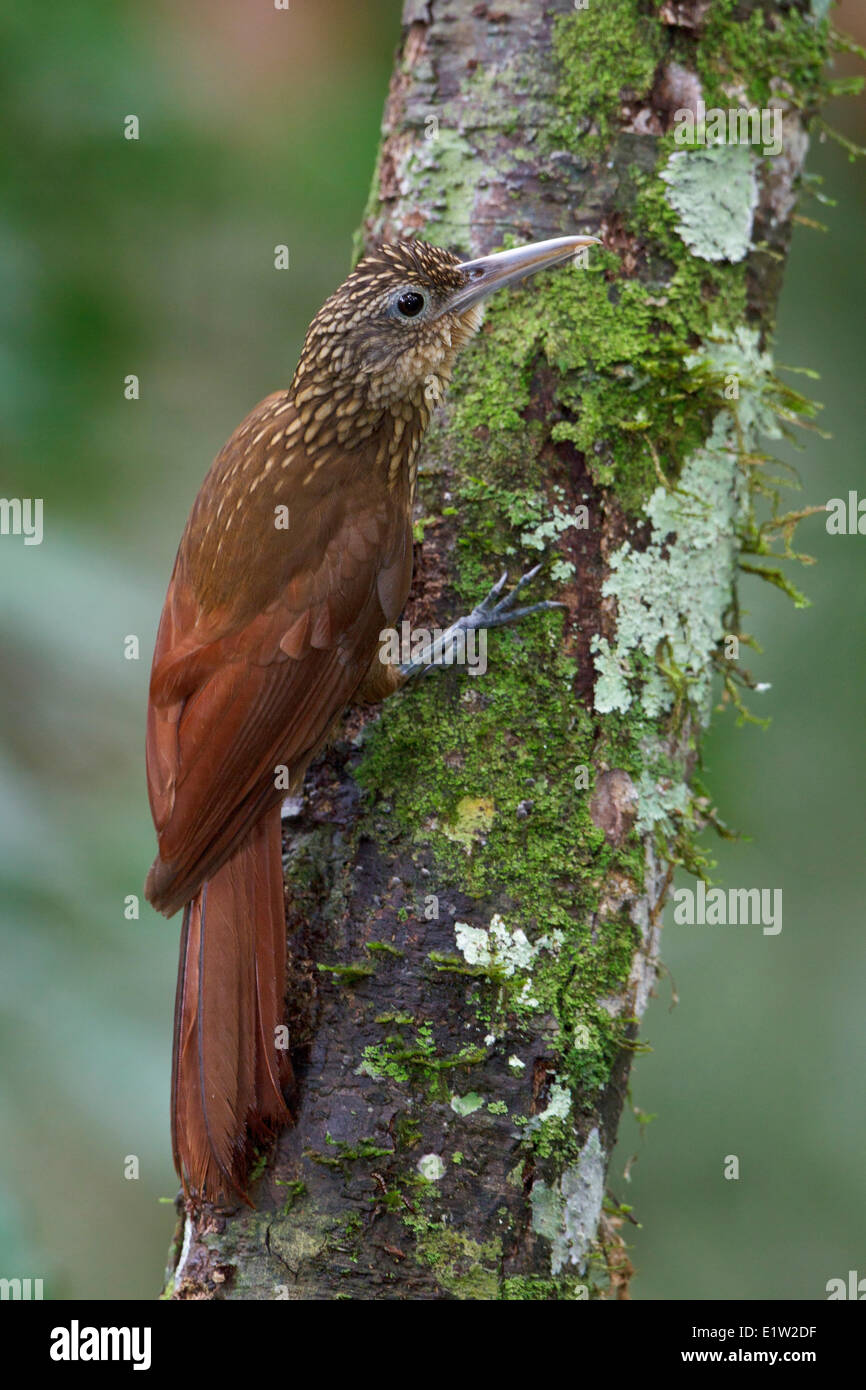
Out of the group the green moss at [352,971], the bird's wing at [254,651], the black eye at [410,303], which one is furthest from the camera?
Answer: the black eye at [410,303]

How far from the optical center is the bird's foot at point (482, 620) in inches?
82.7

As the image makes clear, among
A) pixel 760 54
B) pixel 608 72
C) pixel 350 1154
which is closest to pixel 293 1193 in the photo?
pixel 350 1154

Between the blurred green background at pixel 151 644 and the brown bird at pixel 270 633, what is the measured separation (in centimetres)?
29

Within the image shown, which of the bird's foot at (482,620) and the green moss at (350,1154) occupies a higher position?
the bird's foot at (482,620)

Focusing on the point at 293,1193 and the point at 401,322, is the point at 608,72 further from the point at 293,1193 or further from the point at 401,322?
the point at 293,1193

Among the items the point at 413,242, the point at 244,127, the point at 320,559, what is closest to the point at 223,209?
the point at 244,127

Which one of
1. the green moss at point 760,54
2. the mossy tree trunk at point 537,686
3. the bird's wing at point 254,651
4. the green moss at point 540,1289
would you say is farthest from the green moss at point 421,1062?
the green moss at point 760,54

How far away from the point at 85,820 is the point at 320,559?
2.41ft

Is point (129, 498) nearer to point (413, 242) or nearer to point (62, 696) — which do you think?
point (62, 696)

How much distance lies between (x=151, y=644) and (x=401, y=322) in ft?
2.67

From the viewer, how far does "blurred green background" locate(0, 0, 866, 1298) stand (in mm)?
2307

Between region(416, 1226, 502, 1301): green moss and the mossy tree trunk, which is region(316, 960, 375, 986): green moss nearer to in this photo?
the mossy tree trunk

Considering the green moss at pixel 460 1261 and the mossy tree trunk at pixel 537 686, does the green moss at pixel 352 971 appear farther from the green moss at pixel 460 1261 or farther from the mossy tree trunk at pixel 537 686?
the green moss at pixel 460 1261

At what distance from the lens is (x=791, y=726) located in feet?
10.5
